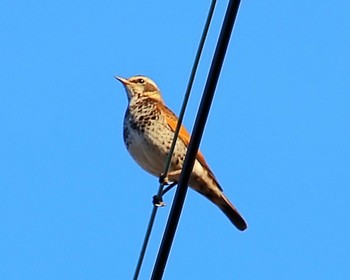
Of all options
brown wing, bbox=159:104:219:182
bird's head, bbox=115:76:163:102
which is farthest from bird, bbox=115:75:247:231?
bird's head, bbox=115:76:163:102

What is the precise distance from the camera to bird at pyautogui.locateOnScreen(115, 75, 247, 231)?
35.6 feet

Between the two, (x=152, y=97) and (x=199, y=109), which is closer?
(x=199, y=109)

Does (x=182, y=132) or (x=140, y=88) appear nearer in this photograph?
(x=182, y=132)

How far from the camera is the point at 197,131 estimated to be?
5.55m

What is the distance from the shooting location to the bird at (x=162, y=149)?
10844 millimetres

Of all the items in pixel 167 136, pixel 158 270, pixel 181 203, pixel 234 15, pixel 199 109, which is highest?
pixel 167 136

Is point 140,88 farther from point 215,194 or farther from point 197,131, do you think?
point 197,131

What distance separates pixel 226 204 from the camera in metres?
11.0

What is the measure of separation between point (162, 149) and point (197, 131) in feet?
17.5

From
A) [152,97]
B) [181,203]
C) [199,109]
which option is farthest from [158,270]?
[152,97]

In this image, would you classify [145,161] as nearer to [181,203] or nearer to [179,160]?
[179,160]

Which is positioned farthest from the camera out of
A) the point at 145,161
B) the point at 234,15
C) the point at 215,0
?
the point at 145,161

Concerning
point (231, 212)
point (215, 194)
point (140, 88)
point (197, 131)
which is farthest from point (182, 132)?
point (197, 131)

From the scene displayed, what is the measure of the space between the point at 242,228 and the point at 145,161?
129cm
